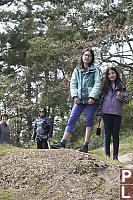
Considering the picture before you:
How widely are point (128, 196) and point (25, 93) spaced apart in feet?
43.7

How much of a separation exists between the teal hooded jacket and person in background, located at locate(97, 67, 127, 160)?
33 centimetres

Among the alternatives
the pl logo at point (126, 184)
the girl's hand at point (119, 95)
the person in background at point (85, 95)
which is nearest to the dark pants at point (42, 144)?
the person in background at point (85, 95)

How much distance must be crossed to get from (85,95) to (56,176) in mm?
1706

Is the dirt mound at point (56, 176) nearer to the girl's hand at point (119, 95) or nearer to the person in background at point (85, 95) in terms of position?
→ the person in background at point (85, 95)

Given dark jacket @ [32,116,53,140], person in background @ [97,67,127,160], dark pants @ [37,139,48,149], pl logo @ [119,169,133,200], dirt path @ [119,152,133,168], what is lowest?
dirt path @ [119,152,133,168]

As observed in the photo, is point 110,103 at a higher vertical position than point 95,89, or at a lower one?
lower

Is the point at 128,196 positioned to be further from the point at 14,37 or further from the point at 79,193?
the point at 14,37

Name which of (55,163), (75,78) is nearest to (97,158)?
(55,163)

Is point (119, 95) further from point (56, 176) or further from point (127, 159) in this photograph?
point (56, 176)

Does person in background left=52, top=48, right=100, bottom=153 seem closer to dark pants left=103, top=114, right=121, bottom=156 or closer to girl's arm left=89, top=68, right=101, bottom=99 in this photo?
girl's arm left=89, top=68, right=101, bottom=99

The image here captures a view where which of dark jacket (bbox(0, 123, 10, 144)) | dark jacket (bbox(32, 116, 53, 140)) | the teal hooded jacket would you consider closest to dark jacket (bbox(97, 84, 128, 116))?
the teal hooded jacket

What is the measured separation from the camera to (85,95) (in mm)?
5066

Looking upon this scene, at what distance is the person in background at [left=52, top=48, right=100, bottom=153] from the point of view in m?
5.02

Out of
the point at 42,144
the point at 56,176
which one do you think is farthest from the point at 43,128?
the point at 56,176
